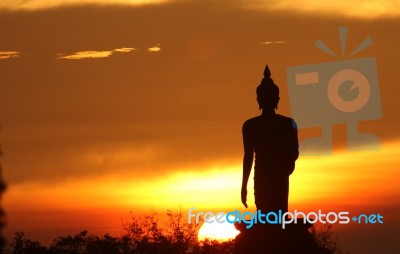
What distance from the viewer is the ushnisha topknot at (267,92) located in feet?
85.7

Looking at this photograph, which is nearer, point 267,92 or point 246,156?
point 267,92

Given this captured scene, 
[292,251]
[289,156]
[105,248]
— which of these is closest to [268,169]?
[289,156]

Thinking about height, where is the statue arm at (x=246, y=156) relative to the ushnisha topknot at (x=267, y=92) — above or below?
below

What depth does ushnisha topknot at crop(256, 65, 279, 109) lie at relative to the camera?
2611 centimetres

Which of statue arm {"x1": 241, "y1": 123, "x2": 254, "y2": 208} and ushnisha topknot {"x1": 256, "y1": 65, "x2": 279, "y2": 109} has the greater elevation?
ushnisha topknot {"x1": 256, "y1": 65, "x2": 279, "y2": 109}

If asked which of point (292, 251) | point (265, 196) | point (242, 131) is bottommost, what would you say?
point (292, 251)

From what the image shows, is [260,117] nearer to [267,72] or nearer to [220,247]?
[267,72]

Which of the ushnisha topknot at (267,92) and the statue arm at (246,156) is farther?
the statue arm at (246,156)

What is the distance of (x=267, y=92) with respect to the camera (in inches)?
1027

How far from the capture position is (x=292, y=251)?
82.3ft

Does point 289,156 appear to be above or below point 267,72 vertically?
below

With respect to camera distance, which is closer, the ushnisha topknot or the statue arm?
the ushnisha topknot

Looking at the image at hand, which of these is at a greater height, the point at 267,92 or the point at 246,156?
the point at 267,92

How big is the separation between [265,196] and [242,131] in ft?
6.41
